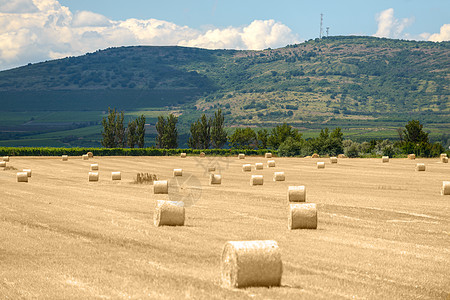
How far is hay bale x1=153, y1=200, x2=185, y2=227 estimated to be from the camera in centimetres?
2214

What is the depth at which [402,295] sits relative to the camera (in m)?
13.3

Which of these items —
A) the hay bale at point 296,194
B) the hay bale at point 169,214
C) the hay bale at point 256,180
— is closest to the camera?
the hay bale at point 169,214

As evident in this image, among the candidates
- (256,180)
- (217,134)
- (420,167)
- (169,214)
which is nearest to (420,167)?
(420,167)

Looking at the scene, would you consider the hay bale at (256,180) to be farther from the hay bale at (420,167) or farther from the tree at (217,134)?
the tree at (217,134)

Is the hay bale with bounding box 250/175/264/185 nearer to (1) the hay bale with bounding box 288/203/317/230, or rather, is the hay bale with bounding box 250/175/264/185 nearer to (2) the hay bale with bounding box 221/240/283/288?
(1) the hay bale with bounding box 288/203/317/230

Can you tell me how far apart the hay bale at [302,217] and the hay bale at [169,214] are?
12.4ft

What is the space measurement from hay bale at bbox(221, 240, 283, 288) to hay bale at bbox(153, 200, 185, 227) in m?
9.38

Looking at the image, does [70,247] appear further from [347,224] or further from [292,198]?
[292,198]

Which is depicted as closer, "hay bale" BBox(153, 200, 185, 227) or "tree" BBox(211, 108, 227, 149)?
"hay bale" BBox(153, 200, 185, 227)

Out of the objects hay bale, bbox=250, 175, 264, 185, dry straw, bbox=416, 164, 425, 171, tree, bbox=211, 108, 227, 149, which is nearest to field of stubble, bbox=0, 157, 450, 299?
hay bale, bbox=250, 175, 264, 185

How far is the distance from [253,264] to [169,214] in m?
9.79

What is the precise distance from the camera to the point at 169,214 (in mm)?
22156

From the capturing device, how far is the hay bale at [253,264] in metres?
12.6

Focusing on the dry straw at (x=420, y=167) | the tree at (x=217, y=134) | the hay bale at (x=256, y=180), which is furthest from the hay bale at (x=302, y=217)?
the tree at (x=217, y=134)
